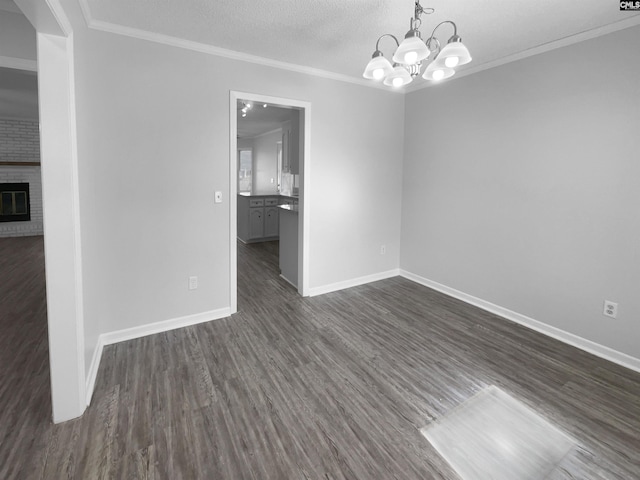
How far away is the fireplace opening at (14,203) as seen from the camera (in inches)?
278

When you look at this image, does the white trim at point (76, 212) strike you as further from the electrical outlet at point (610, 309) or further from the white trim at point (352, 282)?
the electrical outlet at point (610, 309)

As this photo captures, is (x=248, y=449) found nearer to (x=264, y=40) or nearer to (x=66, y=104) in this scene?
(x=66, y=104)

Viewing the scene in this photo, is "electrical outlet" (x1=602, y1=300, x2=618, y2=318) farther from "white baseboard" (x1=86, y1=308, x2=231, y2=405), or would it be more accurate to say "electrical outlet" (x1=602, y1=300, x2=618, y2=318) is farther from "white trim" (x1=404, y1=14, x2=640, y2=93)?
"white baseboard" (x1=86, y1=308, x2=231, y2=405)

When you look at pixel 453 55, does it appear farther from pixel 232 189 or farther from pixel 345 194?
pixel 345 194

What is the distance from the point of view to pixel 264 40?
9.23 ft

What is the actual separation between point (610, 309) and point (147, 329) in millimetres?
3929

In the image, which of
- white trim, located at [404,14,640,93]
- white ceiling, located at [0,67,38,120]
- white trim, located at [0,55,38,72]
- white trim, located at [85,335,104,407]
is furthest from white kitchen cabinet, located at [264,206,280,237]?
white trim, located at [0,55,38,72]

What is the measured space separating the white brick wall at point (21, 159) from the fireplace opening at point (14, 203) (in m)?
0.08

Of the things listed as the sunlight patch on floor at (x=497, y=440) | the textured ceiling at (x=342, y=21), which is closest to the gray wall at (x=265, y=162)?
the textured ceiling at (x=342, y=21)

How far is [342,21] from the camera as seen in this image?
2451 millimetres

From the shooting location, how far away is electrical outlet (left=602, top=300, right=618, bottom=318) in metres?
2.57

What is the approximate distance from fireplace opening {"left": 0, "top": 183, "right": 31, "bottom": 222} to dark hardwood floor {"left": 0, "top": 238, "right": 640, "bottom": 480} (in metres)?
5.13

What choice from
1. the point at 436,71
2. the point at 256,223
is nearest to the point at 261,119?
the point at 256,223
